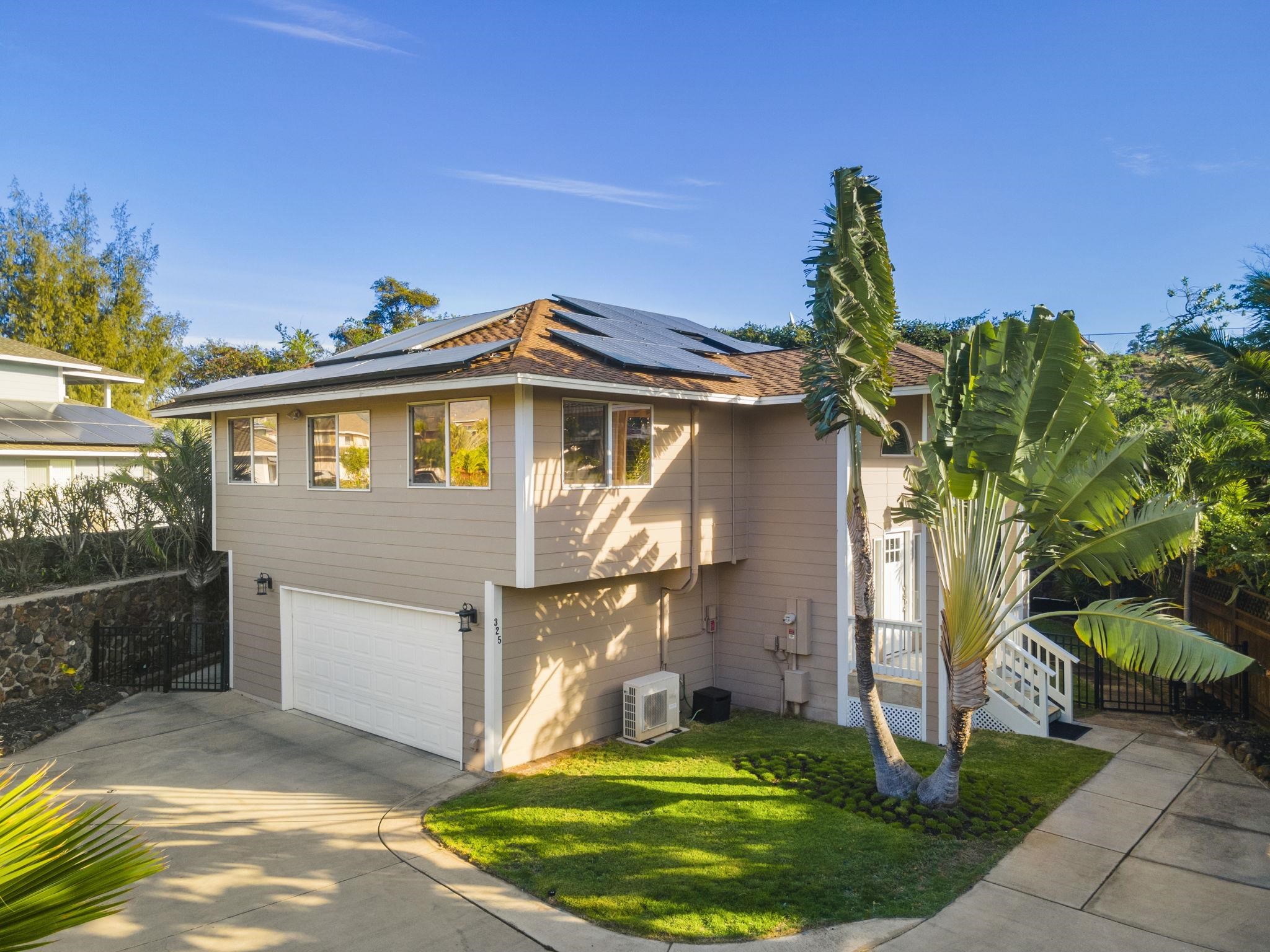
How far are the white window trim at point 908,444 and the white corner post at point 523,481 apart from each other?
15.8 feet

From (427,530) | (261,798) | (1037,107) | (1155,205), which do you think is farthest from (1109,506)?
(1155,205)

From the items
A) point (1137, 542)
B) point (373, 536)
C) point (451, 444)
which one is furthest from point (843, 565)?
point (373, 536)

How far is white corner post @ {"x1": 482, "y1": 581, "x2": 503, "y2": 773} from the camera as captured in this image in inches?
380

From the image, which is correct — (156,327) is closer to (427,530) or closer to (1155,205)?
(427,530)

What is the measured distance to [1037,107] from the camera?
17.3m

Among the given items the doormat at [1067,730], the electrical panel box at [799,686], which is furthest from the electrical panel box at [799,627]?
the doormat at [1067,730]

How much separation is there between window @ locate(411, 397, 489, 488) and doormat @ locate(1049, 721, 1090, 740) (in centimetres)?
815

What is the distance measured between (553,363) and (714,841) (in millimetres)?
5563

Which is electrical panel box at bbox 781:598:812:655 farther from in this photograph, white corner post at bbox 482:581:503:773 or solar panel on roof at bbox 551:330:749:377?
white corner post at bbox 482:581:503:773

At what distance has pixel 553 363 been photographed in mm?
9680

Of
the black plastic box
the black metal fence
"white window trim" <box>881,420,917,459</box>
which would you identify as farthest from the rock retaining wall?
the black metal fence

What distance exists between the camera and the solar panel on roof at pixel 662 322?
1404 centimetres

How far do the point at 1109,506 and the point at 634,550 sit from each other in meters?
5.62

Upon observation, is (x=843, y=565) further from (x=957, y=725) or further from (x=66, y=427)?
(x=66, y=427)
